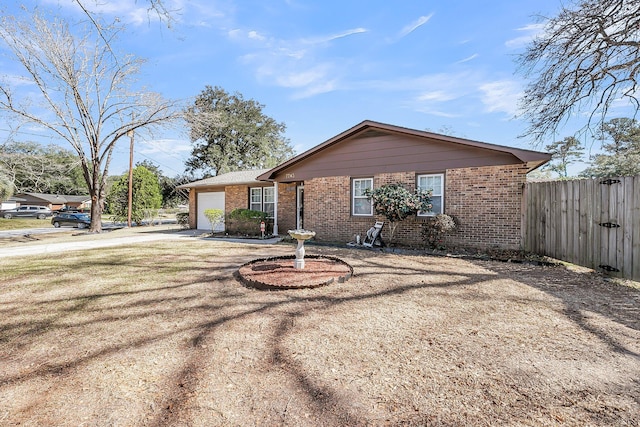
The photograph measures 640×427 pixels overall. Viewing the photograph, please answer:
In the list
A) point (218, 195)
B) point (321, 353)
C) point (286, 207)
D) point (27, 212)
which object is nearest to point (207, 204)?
point (218, 195)

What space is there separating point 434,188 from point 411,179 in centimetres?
76

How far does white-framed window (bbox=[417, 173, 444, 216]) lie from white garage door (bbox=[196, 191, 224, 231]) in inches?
450

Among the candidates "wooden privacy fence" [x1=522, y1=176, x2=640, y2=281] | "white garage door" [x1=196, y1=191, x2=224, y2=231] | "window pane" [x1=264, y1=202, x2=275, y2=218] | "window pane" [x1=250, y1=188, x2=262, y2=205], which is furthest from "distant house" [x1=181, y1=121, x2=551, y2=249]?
"white garage door" [x1=196, y1=191, x2=224, y2=231]

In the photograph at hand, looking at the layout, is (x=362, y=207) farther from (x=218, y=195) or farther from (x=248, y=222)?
(x=218, y=195)

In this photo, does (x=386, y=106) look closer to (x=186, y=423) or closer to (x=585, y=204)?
(x=585, y=204)

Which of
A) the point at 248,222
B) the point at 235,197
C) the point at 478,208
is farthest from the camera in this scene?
the point at 235,197

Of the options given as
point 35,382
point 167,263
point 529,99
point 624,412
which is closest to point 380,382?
point 624,412

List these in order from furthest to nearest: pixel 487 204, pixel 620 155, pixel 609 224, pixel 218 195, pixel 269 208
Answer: pixel 620 155, pixel 218 195, pixel 269 208, pixel 487 204, pixel 609 224

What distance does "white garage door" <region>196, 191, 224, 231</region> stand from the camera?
1667cm

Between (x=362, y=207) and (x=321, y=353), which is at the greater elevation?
(x=362, y=207)

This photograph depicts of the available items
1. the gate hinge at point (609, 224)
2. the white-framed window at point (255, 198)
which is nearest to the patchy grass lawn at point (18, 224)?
the white-framed window at point (255, 198)

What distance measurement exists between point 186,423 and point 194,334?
1.41 metres

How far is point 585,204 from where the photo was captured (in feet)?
19.5

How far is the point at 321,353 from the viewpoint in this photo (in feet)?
9.13
